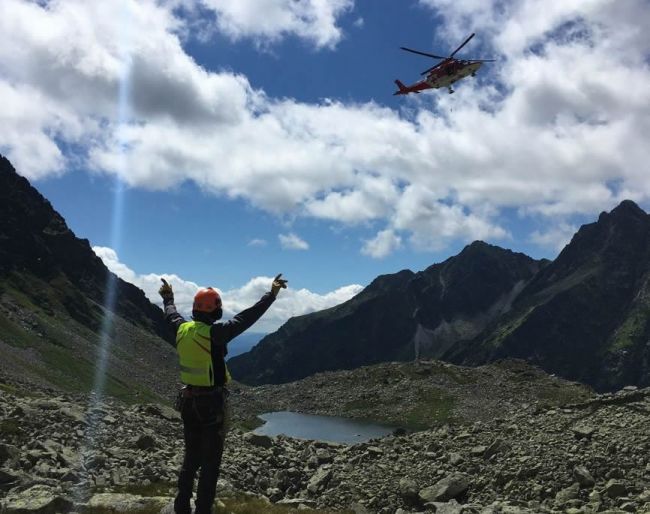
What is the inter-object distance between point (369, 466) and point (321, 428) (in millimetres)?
104396

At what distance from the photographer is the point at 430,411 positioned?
14675 cm

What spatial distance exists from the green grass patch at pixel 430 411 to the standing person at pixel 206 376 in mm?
128599

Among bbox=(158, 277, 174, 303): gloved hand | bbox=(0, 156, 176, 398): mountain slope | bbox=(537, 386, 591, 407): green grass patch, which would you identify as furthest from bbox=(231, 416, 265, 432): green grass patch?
bbox=(158, 277, 174, 303): gloved hand

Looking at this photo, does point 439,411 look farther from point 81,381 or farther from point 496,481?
point 496,481

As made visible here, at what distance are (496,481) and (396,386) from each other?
146 metres

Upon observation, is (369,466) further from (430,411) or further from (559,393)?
(559,393)

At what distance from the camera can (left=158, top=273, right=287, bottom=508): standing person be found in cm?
1179

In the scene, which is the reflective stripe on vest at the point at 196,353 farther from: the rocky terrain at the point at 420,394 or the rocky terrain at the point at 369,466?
the rocky terrain at the point at 420,394

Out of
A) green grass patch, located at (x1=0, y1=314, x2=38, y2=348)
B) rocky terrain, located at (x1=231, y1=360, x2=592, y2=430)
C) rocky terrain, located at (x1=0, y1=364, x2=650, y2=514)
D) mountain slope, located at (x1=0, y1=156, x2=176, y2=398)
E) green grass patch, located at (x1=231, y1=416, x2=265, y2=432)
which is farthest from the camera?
rocky terrain, located at (x1=231, y1=360, x2=592, y2=430)

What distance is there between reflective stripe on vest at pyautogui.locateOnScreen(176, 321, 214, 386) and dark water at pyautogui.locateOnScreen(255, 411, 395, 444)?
100852 mm

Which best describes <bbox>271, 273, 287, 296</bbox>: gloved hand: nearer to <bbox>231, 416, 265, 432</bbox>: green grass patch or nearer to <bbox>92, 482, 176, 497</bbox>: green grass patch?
<bbox>92, 482, 176, 497</bbox>: green grass patch

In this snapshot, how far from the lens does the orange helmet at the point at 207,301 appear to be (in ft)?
39.6

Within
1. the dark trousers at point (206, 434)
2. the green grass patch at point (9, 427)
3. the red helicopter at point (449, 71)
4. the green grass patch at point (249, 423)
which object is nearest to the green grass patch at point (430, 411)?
the green grass patch at point (249, 423)

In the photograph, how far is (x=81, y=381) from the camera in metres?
127
